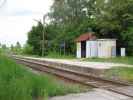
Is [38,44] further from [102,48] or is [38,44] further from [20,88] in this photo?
[20,88]

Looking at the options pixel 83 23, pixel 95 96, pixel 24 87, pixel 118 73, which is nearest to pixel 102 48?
pixel 83 23

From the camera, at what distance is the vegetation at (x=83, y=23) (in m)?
45.6

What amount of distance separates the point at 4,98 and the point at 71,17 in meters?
64.5

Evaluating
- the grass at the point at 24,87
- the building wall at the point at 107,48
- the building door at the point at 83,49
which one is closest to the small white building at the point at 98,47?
the building wall at the point at 107,48

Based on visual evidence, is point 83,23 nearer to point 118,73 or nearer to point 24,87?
point 118,73

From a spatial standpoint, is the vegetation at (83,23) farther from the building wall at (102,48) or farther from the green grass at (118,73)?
the green grass at (118,73)

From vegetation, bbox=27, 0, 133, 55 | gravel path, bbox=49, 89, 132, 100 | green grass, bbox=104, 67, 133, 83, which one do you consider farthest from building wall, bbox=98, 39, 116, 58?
gravel path, bbox=49, 89, 132, 100

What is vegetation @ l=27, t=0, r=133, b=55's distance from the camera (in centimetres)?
4562

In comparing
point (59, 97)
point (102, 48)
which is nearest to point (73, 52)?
point (102, 48)

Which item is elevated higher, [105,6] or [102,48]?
[105,6]

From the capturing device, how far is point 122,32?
151 ft

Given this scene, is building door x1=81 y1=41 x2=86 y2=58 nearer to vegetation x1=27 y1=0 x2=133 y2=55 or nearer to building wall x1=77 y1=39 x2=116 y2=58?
vegetation x1=27 y1=0 x2=133 y2=55

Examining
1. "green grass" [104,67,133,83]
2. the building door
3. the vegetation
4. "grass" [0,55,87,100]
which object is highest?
the vegetation

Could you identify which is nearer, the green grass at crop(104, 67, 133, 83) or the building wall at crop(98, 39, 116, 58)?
the green grass at crop(104, 67, 133, 83)
